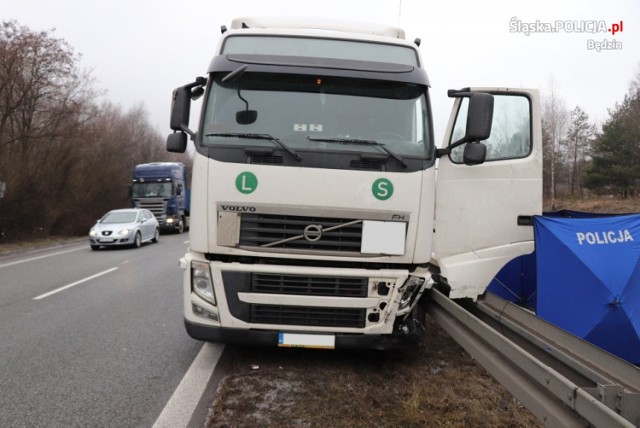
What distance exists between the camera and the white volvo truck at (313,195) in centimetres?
383

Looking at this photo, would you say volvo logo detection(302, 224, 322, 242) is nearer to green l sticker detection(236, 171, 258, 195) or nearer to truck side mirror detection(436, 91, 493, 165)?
green l sticker detection(236, 171, 258, 195)

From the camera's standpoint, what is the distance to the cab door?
15.1 feet

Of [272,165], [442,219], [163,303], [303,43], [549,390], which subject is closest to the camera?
[549,390]

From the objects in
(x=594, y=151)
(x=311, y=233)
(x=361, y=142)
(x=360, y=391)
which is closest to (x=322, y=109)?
(x=361, y=142)

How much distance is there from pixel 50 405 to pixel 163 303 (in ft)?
12.6

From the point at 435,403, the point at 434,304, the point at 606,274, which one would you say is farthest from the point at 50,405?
the point at 606,274

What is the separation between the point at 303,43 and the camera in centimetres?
436

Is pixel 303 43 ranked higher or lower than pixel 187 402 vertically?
higher

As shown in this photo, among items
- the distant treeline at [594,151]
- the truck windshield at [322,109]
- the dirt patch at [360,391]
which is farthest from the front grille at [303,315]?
the distant treeline at [594,151]

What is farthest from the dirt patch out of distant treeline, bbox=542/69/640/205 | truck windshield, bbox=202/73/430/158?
distant treeline, bbox=542/69/640/205

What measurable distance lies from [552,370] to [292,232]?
2.16m

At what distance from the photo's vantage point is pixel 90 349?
193 inches

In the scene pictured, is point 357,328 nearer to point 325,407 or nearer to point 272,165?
point 325,407

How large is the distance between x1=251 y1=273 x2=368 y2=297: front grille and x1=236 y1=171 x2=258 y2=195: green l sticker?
713 mm
